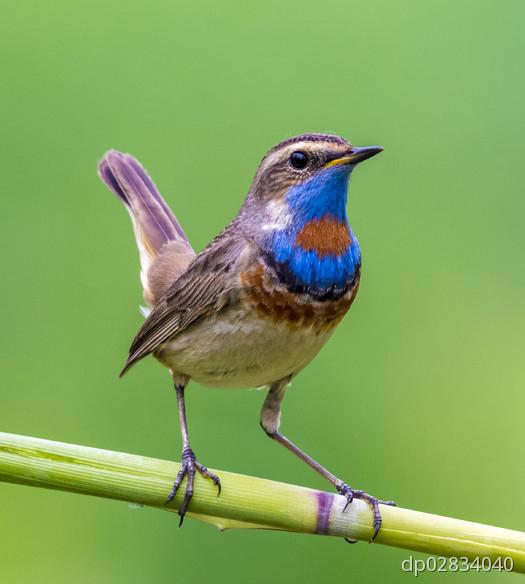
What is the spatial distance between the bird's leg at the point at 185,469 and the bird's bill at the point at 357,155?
3.61 ft

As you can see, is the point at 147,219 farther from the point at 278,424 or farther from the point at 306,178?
the point at 306,178

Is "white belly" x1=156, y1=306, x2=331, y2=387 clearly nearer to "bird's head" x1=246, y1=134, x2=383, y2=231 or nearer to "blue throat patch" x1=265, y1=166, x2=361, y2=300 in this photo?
"blue throat patch" x1=265, y1=166, x2=361, y2=300

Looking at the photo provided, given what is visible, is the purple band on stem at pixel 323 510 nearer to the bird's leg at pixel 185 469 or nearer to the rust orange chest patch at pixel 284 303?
the bird's leg at pixel 185 469

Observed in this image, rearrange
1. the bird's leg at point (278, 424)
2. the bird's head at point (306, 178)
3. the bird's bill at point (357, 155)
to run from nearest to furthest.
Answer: the bird's bill at point (357, 155) < the bird's head at point (306, 178) < the bird's leg at point (278, 424)

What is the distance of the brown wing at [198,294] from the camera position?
4.03 m

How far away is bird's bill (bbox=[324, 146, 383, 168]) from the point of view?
348 cm

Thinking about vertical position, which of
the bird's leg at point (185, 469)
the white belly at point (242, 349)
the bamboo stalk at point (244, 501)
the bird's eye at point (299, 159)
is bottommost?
the bamboo stalk at point (244, 501)

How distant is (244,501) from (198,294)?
1.36 m

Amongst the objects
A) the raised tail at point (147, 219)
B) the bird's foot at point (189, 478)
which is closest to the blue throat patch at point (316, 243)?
the bird's foot at point (189, 478)

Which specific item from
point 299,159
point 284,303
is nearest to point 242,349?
point 284,303

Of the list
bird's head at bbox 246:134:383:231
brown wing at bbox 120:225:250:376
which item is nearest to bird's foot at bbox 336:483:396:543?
brown wing at bbox 120:225:250:376

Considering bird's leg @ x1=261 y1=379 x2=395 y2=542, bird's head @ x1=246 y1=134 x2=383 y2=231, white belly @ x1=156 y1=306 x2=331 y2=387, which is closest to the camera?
bird's head @ x1=246 y1=134 x2=383 y2=231

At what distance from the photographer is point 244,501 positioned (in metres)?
3.00

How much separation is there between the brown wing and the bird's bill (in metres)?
0.52
